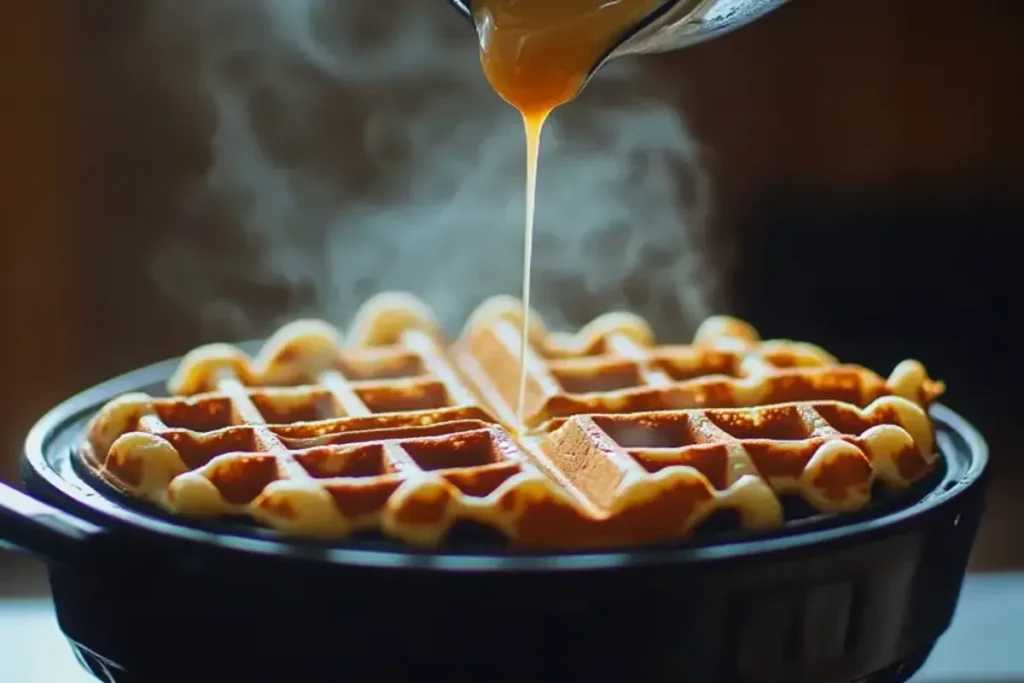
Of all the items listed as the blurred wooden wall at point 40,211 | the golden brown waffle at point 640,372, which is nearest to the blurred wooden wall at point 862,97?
the golden brown waffle at point 640,372

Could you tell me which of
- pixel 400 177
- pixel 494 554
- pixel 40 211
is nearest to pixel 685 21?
pixel 494 554

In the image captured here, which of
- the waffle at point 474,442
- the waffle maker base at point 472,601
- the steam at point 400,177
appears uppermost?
the steam at point 400,177

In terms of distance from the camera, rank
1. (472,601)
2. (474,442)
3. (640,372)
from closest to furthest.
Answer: (472,601) → (474,442) → (640,372)

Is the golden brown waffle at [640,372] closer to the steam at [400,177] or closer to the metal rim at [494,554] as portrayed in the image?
the metal rim at [494,554]

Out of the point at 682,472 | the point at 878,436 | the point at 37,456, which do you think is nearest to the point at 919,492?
the point at 878,436

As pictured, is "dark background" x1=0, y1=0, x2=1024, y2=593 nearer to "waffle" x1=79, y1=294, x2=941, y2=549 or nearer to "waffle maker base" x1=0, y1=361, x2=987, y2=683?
"waffle" x1=79, y1=294, x2=941, y2=549

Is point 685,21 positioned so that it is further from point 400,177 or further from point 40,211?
point 40,211

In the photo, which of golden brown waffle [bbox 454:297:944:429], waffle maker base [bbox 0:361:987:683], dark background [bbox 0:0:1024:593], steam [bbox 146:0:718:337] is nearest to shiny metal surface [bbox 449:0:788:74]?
golden brown waffle [bbox 454:297:944:429]
